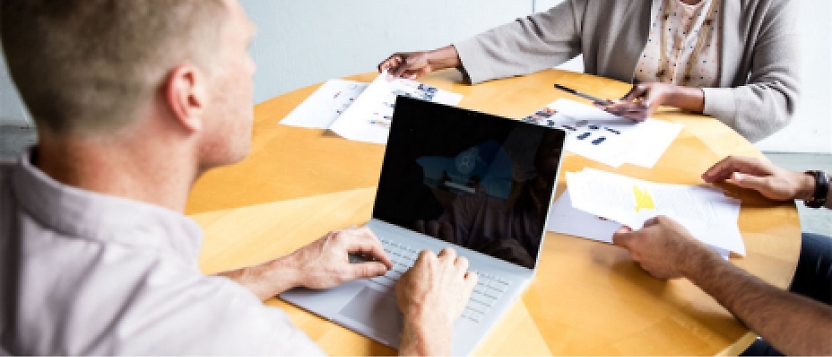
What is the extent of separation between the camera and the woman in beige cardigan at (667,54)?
162cm

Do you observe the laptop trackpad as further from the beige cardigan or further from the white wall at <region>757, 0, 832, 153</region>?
the white wall at <region>757, 0, 832, 153</region>

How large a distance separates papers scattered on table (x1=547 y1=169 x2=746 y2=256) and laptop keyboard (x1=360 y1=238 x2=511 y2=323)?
219 mm

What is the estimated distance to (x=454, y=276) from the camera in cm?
92

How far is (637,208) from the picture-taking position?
3.84 ft

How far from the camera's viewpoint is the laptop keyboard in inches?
36.0

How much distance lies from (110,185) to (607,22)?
166cm

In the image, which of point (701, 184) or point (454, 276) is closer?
point (454, 276)

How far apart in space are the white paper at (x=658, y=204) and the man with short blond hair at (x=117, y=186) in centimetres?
72

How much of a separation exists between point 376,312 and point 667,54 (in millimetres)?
1406

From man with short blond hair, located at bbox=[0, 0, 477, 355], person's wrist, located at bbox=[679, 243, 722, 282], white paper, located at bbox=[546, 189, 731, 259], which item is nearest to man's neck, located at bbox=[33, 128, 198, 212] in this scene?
man with short blond hair, located at bbox=[0, 0, 477, 355]

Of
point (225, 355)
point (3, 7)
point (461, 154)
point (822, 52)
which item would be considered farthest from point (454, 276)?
point (822, 52)

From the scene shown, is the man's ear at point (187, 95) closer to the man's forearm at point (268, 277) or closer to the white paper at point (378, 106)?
the man's forearm at point (268, 277)

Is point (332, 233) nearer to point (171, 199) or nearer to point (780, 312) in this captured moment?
point (171, 199)

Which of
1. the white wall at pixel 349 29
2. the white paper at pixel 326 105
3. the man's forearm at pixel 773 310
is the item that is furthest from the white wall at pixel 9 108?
the man's forearm at pixel 773 310
